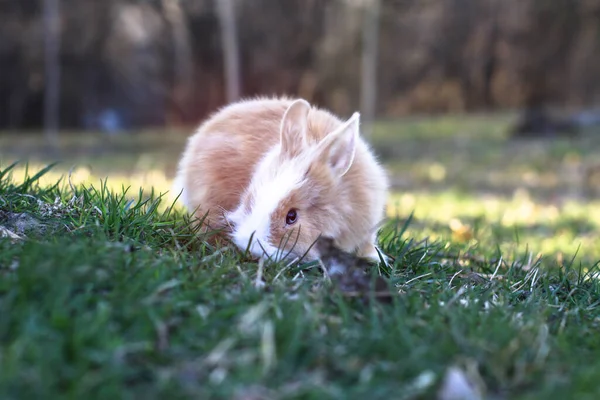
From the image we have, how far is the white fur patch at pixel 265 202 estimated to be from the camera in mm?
3012

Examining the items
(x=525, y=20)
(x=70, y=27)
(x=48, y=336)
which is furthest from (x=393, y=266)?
(x=70, y=27)

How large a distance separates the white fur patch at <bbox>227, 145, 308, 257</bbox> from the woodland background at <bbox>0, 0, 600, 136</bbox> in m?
11.4

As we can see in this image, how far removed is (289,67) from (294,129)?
12.6 metres

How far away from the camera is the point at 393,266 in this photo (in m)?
3.17

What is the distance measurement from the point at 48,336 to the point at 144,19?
14291mm

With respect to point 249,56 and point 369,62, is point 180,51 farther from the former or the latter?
point 369,62

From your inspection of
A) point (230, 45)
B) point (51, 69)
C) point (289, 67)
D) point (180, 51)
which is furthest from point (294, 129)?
point (51, 69)

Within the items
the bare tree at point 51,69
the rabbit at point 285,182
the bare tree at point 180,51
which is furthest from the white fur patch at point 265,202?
the bare tree at point 180,51

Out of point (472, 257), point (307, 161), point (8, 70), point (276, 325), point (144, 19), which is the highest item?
point (144, 19)

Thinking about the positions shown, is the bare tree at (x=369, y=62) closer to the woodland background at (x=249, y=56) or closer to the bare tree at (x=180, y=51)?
the woodland background at (x=249, y=56)

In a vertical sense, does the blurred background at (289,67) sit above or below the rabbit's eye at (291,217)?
above

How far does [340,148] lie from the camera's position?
3324 mm

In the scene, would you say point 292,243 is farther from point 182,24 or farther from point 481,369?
point 182,24

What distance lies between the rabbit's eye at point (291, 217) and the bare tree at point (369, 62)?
12.0m
